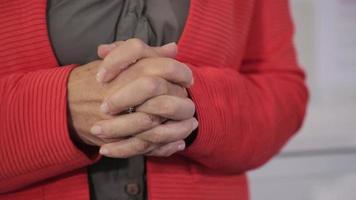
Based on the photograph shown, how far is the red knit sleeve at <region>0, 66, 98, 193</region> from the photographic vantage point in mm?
526

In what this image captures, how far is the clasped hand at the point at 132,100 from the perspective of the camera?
51 cm

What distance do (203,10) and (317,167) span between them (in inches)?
30.2

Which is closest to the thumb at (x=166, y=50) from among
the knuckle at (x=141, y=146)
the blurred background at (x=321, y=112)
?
the knuckle at (x=141, y=146)

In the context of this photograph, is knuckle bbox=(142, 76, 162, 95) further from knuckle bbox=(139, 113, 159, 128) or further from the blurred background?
the blurred background

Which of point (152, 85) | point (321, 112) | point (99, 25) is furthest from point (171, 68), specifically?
point (321, 112)

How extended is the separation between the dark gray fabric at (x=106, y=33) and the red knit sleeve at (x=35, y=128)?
0.16ft

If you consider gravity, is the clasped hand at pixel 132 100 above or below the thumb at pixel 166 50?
below

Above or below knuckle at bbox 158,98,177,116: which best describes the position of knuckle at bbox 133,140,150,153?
below

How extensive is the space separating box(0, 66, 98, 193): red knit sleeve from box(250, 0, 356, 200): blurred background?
0.77m

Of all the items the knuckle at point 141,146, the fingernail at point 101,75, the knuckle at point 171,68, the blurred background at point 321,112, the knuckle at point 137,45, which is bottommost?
the blurred background at point 321,112

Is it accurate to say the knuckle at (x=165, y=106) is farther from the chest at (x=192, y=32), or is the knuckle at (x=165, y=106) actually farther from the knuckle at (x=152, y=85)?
the chest at (x=192, y=32)

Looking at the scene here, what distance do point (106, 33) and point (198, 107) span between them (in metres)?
0.15

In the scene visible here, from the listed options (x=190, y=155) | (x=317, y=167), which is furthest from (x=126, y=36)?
(x=317, y=167)

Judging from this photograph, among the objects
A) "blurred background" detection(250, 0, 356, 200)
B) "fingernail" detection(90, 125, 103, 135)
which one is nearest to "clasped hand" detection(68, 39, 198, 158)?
"fingernail" detection(90, 125, 103, 135)
